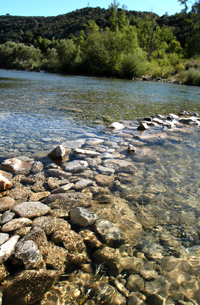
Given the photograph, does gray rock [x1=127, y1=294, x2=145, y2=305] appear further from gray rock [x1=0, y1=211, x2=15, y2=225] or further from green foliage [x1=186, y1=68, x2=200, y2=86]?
green foliage [x1=186, y1=68, x2=200, y2=86]

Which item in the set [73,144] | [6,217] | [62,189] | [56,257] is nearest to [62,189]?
[62,189]

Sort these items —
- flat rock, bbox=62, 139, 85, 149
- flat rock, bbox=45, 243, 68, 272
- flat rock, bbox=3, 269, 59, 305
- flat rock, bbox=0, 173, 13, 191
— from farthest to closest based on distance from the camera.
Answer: flat rock, bbox=62, 139, 85, 149, flat rock, bbox=0, 173, 13, 191, flat rock, bbox=45, 243, 68, 272, flat rock, bbox=3, 269, 59, 305

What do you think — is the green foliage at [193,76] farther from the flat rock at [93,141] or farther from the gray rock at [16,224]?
the gray rock at [16,224]

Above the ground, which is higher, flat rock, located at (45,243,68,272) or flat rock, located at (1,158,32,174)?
flat rock, located at (1,158,32,174)

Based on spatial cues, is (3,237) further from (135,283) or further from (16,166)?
(16,166)

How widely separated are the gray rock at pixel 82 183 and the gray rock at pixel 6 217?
79cm

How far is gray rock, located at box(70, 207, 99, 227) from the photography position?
1.81 meters

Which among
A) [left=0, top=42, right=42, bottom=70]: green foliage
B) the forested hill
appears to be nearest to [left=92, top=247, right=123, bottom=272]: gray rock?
[left=0, top=42, right=42, bottom=70]: green foliage

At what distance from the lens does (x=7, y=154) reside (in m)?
→ 3.26

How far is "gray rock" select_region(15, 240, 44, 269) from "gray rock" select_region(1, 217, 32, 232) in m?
0.22

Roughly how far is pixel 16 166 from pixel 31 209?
1.10 meters

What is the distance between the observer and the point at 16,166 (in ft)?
9.20

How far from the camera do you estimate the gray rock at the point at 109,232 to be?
1615 millimetres

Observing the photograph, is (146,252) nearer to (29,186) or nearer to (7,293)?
(7,293)
